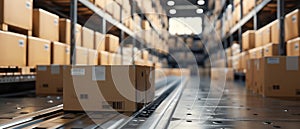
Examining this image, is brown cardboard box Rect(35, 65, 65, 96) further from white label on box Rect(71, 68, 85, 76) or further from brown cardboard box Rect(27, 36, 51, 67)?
white label on box Rect(71, 68, 85, 76)

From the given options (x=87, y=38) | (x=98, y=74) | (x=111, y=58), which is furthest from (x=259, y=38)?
(x=98, y=74)

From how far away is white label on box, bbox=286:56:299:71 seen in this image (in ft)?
9.29

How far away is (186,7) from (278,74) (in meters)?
7.18

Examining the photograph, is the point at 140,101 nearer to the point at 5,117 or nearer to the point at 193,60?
the point at 5,117

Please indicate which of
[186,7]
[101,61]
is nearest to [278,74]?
→ [101,61]

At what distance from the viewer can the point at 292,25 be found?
11.6 ft

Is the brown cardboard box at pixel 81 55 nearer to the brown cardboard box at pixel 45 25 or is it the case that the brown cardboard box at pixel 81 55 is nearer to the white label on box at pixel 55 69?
the brown cardboard box at pixel 45 25

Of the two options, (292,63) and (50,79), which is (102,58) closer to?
(50,79)

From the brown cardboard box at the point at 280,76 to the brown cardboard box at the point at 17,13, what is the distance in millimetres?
2293

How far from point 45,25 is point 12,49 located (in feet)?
2.37

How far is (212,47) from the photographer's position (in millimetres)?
12094

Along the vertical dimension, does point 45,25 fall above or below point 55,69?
above

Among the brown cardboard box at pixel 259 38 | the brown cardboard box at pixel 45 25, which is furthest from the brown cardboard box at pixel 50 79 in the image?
the brown cardboard box at pixel 259 38

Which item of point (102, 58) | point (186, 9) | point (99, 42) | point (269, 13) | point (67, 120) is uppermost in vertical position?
point (186, 9)
